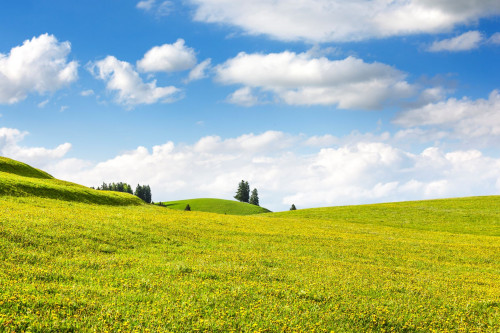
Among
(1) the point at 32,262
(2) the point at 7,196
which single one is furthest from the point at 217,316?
(2) the point at 7,196

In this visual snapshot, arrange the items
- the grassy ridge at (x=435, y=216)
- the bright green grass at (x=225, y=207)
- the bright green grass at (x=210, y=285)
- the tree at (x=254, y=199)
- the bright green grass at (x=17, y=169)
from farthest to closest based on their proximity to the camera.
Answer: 1. the tree at (x=254, y=199)
2. the bright green grass at (x=225, y=207)
3. the bright green grass at (x=17, y=169)
4. the grassy ridge at (x=435, y=216)
5. the bright green grass at (x=210, y=285)

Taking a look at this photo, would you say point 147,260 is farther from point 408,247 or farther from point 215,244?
point 408,247

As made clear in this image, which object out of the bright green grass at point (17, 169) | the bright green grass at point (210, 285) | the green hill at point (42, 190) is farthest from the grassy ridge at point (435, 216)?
the bright green grass at point (17, 169)

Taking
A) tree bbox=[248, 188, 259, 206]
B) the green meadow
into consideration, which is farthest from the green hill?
tree bbox=[248, 188, 259, 206]

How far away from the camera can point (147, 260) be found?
717 inches

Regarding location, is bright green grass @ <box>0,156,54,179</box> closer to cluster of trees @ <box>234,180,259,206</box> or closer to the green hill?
the green hill

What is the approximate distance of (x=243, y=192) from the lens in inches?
7338

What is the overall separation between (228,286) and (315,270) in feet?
22.8

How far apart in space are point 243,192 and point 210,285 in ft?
566

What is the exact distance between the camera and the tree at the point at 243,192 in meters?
186

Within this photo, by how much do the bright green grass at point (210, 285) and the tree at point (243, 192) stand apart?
513ft

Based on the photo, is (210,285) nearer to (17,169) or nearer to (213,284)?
(213,284)

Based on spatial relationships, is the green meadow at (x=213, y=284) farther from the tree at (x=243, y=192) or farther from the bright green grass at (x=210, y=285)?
the tree at (x=243, y=192)

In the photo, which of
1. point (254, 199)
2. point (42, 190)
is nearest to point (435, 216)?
point (42, 190)
